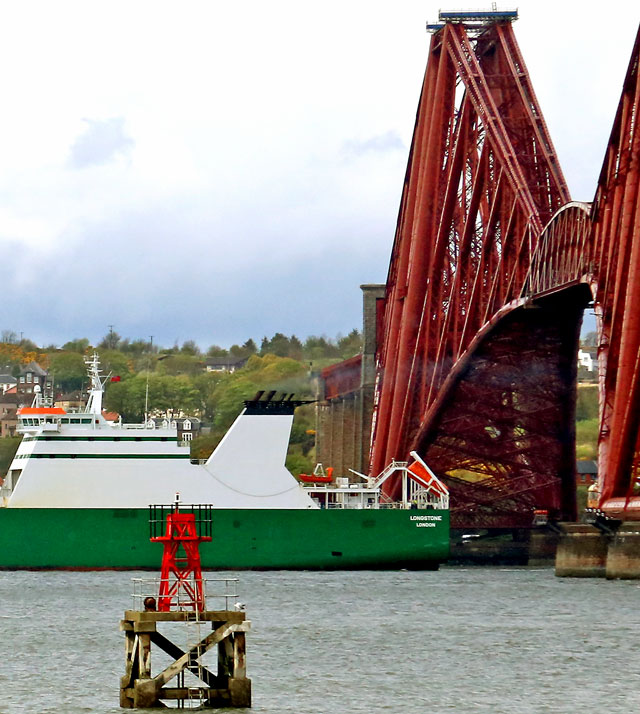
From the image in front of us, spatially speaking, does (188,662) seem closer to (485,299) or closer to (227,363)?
(485,299)

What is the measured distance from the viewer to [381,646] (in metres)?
32.7

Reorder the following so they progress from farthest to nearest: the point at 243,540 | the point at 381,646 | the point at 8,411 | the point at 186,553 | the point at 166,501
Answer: the point at 8,411 < the point at 243,540 < the point at 166,501 < the point at 381,646 < the point at 186,553

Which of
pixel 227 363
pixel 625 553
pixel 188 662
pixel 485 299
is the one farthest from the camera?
pixel 227 363

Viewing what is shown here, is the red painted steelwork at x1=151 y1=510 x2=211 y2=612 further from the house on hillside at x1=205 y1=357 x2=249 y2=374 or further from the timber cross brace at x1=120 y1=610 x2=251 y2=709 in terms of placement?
the house on hillside at x1=205 y1=357 x2=249 y2=374

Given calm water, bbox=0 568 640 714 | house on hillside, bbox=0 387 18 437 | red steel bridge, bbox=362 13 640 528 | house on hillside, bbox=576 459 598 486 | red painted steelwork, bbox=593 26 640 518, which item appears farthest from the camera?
house on hillside, bbox=0 387 18 437

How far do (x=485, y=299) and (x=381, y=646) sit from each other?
108 feet

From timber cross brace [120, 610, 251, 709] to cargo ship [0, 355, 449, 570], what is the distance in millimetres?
30999

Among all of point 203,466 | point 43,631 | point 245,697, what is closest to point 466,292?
point 203,466

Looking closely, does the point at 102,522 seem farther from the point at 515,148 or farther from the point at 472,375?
the point at 515,148

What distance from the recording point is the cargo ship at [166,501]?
5538 cm

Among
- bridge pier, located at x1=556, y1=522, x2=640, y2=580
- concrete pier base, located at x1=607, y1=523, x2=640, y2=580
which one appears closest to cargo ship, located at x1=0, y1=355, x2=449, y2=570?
bridge pier, located at x1=556, y1=522, x2=640, y2=580

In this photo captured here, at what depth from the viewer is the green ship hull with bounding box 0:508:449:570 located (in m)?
55.3

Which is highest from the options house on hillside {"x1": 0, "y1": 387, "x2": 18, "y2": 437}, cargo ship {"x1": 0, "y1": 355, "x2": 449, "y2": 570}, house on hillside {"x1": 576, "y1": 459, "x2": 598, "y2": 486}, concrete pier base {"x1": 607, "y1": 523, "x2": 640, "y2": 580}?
house on hillside {"x1": 0, "y1": 387, "x2": 18, "y2": 437}

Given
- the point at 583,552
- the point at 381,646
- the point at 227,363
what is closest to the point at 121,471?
the point at 583,552
